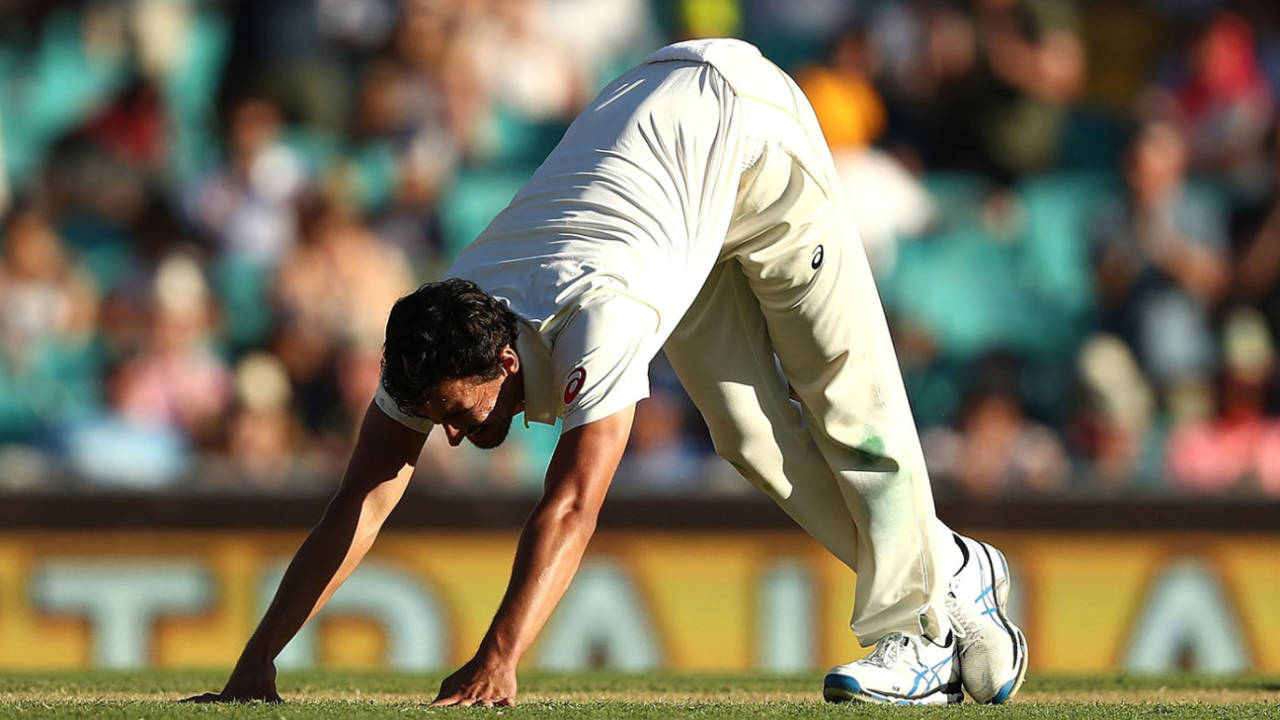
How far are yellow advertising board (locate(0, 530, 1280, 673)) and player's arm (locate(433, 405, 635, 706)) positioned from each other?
11.8 ft

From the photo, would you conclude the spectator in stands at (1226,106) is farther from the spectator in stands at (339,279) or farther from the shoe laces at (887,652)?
the shoe laces at (887,652)

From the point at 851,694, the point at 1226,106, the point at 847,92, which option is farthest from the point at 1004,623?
the point at 1226,106

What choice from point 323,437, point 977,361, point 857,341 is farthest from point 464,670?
point 977,361

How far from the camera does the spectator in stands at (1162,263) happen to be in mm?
8586

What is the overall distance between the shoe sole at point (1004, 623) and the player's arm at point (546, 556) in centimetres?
143

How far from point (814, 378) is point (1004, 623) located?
32.3 inches

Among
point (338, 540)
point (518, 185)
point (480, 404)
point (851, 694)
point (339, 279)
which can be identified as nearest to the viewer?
point (480, 404)

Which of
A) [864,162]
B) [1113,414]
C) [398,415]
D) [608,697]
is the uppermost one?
[864,162]

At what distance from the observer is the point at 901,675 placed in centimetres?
450

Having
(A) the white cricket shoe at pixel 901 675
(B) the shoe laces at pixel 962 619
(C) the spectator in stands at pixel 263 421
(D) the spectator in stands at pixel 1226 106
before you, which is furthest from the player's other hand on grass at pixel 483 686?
(D) the spectator in stands at pixel 1226 106

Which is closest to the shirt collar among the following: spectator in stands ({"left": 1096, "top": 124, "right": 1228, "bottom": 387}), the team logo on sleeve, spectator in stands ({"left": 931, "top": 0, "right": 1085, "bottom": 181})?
the team logo on sleeve

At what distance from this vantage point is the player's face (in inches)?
152

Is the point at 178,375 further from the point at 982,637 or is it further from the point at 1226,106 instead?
the point at 1226,106

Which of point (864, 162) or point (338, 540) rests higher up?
point (864, 162)
